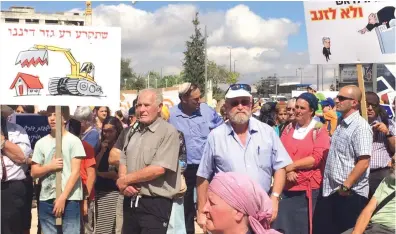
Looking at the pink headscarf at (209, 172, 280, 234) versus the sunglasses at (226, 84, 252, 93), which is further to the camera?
the sunglasses at (226, 84, 252, 93)

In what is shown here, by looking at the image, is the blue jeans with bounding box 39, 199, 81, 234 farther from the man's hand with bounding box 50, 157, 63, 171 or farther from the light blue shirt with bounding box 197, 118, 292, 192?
the light blue shirt with bounding box 197, 118, 292, 192

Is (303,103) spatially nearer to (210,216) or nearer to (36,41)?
(36,41)

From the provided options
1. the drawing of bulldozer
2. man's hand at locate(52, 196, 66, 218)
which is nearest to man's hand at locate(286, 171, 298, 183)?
the drawing of bulldozer

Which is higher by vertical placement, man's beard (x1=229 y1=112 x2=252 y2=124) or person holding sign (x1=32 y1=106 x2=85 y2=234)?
man's beard (x1=229 y1=112 x2=252 y2=124)

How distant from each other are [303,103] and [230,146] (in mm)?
1477

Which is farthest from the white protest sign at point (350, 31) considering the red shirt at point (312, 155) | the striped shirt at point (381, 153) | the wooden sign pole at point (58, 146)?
the wooden sign pole at point (58, 146)

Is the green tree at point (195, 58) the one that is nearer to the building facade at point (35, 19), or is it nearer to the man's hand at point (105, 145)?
the building facade at point (35, 19)

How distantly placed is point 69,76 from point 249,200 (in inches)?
114

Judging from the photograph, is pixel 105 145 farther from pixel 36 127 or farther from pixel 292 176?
pixel 292 176

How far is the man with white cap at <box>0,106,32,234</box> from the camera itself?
486 cm

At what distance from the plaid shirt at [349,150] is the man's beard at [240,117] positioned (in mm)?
1116

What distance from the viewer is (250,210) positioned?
2410 mm

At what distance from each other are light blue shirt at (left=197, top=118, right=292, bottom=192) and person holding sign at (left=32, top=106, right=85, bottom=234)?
129cm

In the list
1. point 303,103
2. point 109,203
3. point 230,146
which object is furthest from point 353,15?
point 109,203
